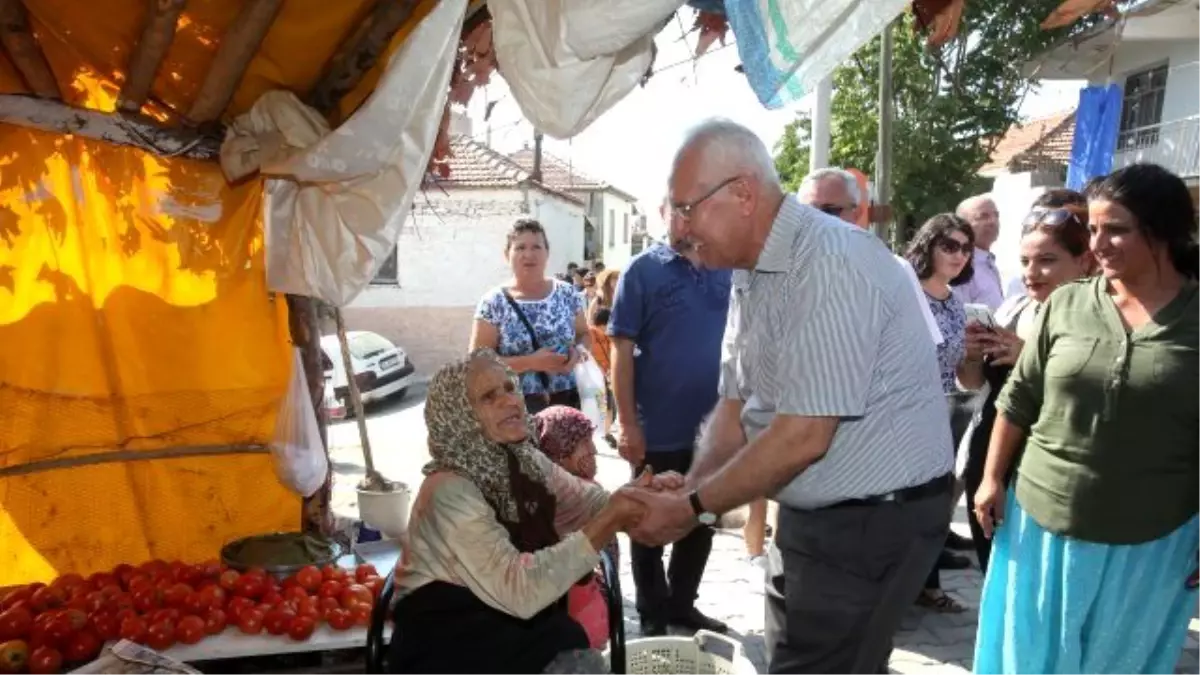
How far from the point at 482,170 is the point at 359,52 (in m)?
19.0

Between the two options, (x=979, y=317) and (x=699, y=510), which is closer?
(x=699, y=510)

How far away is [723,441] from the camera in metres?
2.92

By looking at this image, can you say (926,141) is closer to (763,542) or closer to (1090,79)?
(1090,79)

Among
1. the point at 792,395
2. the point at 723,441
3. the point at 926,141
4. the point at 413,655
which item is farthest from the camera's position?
the point at 926,141

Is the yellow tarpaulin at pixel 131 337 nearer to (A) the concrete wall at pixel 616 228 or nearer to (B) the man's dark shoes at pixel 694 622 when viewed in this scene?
(B) the man's dark shoes at pixel 694 622

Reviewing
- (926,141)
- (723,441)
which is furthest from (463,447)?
(926,141)

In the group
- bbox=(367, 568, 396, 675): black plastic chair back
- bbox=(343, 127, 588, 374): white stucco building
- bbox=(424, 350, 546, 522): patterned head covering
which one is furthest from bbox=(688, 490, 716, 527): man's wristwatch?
bbox=(343, 127, 588, 374): white stucco building

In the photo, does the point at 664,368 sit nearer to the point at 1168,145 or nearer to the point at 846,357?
the point at 846,357

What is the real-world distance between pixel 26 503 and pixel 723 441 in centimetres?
338

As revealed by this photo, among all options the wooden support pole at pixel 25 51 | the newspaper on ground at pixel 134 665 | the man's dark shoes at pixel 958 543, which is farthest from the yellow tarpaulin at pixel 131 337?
the man's dark shoes at pixel 958 543

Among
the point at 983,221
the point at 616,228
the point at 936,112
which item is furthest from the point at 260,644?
the point at 616,228

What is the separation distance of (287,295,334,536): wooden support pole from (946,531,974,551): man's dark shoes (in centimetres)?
399

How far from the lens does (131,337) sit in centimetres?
429

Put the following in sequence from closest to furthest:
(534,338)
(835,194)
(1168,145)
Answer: (835,194)
(534,338)
(1168,145)
